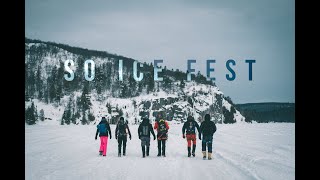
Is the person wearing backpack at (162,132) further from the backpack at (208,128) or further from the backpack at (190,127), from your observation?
the backpack at (208,128)

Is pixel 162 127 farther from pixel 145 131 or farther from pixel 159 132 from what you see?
pixel 145 131

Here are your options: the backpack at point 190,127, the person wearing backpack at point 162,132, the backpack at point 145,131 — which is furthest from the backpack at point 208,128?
the backpack at point 145,131

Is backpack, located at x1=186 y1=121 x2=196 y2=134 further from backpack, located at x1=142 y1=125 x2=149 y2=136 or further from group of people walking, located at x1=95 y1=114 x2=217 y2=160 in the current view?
backpack, located at x1=142 y1=125 x2=149 y2=136

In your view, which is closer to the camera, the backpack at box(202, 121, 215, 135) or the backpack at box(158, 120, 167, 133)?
the backpack at box(202, 121, 215, 135)

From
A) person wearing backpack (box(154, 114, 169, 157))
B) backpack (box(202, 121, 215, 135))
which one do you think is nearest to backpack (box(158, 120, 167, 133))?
person wearing backpack (box(154, 114, 169, 157))

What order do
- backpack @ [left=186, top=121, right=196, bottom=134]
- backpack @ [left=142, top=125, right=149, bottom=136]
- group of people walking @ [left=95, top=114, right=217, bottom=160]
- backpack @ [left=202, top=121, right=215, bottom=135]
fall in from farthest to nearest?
1. backpack @ [left=142, top=125, right=149, bottom=136]
2. backpack @ [left=186, top=121, right=196, bottom=134]
3. group of people walking @ [left=95, top=114, right=217, bottom=160]
4. backpack @ [left=202, top=121, right=215, bottom=135]

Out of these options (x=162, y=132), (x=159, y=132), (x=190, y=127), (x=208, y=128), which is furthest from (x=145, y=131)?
(x=208, y=128)

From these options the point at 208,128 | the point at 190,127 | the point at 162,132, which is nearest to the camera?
the point at 208,128

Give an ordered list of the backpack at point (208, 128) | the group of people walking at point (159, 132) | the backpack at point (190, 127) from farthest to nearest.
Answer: the backpack at point (190, 127) → the group of people walking at point (159, 132) → the backpack at point (208, 128)

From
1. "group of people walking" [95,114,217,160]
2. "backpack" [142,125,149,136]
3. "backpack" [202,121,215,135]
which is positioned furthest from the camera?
"backpack" [142,125,149,136]
